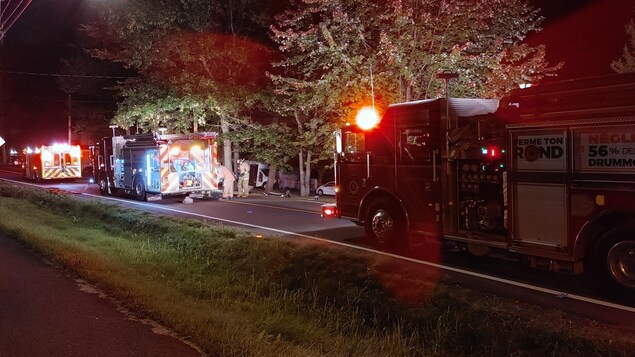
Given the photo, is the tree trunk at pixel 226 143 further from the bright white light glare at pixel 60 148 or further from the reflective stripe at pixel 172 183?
the bright white light glare at pixel 60 148

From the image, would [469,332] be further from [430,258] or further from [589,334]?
[430,258]

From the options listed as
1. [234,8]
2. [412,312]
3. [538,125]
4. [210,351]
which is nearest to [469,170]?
[538,125]

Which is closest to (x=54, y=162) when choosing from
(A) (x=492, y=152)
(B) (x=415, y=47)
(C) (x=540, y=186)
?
(B) (x=415, y=47)

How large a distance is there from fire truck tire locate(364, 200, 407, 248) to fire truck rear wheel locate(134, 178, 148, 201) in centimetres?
1294

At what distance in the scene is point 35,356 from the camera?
15.6ft

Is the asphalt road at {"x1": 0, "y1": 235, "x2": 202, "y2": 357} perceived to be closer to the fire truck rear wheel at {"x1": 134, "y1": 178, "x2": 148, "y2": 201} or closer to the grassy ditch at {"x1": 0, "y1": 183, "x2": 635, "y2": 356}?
the grassy ditch at {"x1": 0, "y1": 183, "x2": 635, "y2": 356}

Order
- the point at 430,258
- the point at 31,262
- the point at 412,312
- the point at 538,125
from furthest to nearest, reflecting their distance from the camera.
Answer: the point at 430,258 → the point at 31,262 → the point at 538,125 → the point at 412,312

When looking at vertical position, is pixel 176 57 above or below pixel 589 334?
above

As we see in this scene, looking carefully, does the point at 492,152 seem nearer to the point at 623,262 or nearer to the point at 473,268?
the point at 473,268

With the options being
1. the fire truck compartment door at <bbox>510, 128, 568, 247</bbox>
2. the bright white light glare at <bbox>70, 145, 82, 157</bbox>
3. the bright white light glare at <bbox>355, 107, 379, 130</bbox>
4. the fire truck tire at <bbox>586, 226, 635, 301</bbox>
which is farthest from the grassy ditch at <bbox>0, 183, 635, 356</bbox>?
the bright white light glare at <bbox>70, 145, 82, 157</bbox>

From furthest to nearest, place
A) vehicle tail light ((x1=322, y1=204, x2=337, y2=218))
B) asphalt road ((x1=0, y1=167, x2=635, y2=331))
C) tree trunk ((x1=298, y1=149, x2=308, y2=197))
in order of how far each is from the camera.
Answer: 1. tree trunk ((x1=298, y1=149, x2=308, y2=197))
2. vehicle tail light ((x1=322, y1=204, x2=337, y2=218))
3. asphalt road ((x1=0, y1=167, x2=635, y2=331))

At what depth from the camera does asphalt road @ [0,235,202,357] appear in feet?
16.0

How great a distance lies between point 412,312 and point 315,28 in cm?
1274

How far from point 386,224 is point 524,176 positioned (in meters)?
3.16
